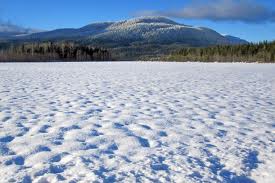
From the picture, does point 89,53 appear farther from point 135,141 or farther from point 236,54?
point 135,141

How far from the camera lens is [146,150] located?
6840mm

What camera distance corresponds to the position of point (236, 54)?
334 ft

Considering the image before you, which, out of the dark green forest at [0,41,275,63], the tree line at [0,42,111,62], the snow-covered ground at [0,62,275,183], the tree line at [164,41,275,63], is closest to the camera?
the snow-covered ground at [0,62,275,183]

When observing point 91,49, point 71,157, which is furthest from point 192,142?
point 91,49

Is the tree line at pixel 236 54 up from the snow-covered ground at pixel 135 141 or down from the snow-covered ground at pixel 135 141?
up

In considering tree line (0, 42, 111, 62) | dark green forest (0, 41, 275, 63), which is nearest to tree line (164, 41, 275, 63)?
dark green forest (0, 41, 275, 63)

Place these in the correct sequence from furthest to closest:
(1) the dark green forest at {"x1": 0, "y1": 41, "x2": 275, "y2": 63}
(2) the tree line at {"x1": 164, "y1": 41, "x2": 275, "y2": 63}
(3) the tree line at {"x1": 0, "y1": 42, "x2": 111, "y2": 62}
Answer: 1. (3) the tree line at {"x1": 0, "y1": 42, "x2": 111, "y2": 62}
2. (2) the tree line at {"x1": 164, "y1": 41, "x2": 275, "y2": 63}
3. (1) the dark green forest at {"x1": 0, "y1": 41, "x2": 275, "y2": 63}

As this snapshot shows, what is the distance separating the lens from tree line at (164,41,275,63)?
92.4 meters

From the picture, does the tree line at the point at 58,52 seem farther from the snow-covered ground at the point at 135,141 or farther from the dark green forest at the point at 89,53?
the snow-covered ground at the point at 135,141

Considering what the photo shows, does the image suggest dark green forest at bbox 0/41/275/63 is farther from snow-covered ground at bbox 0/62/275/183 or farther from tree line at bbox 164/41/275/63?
snow-covered ground at bbox 0/62/275/183

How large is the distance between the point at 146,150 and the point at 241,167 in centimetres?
158

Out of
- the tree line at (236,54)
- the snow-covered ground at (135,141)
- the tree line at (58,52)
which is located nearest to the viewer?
the snow-covered ground at (135,141)

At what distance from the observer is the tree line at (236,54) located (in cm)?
9238

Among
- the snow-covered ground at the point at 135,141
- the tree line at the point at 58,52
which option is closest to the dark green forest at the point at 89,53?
the tree line at the point at 58,52
